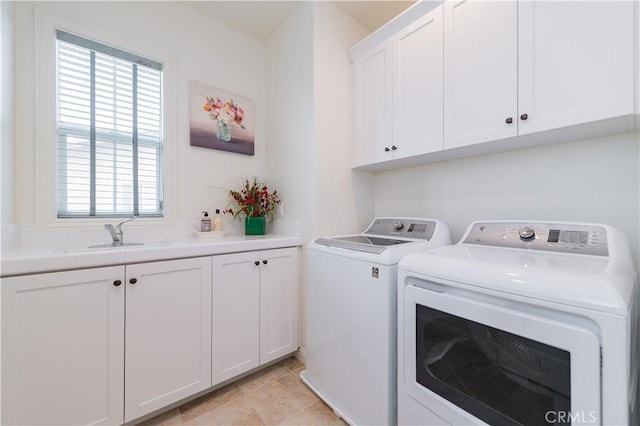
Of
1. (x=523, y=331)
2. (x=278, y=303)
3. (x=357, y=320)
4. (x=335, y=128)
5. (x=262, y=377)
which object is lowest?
(x=262, y=377)

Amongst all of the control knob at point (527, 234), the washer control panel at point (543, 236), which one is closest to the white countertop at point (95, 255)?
the washer control panel at point (543, 236)

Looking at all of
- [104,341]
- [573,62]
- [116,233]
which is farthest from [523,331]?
[116,233]

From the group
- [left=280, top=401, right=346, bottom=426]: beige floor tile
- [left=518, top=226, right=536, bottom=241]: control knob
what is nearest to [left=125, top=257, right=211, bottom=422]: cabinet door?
[left=280, top=401, right=346, bottom=426]: beige floor tile

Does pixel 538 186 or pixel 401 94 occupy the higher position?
pixel 401 94

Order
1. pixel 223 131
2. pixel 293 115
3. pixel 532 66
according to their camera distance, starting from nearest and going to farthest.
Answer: pixel 532 66
pixel 293 115
pixel 223 131

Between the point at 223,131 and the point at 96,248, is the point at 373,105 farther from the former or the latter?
the point at 96,248

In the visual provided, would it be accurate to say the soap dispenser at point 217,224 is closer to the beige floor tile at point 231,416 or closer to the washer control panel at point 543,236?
the beige floor tile at point 231,416

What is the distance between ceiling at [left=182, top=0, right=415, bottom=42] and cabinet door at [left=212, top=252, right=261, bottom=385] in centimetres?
196

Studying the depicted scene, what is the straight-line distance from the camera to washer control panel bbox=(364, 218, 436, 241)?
5.24 feet

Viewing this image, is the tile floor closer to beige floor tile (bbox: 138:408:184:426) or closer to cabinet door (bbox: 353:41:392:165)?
beige floor tile (bbox: 138:408:184:426)

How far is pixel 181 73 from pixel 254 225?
1.34 m

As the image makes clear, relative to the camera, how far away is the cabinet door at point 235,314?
5.13 ft

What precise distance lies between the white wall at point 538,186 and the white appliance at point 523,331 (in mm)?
233

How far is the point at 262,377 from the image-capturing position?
179 centimetres
